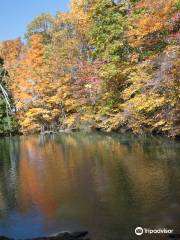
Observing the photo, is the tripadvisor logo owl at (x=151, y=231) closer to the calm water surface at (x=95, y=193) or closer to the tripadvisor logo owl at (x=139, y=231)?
the tripadvisor logo owl at (x=139, y=231)

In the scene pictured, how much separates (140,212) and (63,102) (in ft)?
122

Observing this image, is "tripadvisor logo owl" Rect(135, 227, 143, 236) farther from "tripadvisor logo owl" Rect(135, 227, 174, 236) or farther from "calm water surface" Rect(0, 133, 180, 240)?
"calm water surface" Rect(0, 133, 180, 240)

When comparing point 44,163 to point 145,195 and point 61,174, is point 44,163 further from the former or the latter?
point 145,195

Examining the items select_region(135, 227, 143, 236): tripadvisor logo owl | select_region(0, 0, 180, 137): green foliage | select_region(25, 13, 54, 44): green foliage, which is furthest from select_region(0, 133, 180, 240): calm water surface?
select_region(25, 13, 54, 44): green foliage

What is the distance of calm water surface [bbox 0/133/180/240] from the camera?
36.9 feet

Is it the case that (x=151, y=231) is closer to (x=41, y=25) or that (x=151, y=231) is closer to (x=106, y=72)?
(x=106, y=72)

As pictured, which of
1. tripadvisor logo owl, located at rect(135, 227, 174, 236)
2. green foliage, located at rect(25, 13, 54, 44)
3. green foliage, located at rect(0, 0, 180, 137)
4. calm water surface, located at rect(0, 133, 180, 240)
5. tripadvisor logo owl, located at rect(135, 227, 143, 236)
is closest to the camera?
tripadvisor logo owl, located at rect(135, 227, 174, 236)

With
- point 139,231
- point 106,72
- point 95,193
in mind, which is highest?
point 106,72

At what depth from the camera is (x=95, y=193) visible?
1462 centimetres

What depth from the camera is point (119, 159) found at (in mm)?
21641

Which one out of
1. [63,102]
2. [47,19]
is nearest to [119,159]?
[63,102]

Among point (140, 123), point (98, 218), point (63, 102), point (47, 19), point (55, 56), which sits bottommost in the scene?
point (98, 218)

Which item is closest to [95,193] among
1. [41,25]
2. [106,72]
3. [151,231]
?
[151,231]

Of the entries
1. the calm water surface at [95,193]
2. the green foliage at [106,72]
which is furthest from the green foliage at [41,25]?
the calm water surface at [95,193]
